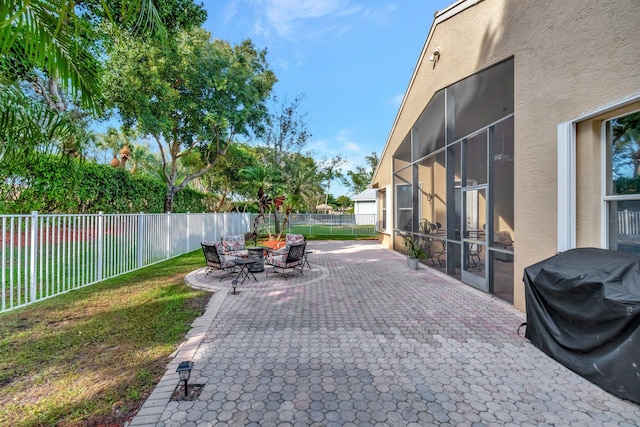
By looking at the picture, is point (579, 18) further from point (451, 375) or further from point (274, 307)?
point (274, 307)

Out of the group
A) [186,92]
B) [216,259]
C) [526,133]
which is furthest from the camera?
[186,92]

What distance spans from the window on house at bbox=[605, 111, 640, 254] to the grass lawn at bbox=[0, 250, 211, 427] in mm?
5619

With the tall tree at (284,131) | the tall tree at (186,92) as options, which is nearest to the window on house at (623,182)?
the tall tree at (186,92)

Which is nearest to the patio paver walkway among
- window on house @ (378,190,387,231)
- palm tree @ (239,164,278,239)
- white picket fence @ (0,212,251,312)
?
white picket fence @ (0,212,251,312)

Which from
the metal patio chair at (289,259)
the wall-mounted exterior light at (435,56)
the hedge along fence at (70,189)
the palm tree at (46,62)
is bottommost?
the metal patio chair at (289,259)

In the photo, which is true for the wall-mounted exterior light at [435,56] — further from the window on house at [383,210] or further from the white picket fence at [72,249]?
the white picket fence at [72,249]

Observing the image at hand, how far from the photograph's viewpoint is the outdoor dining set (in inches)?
299

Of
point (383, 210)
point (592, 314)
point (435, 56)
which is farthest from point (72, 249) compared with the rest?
point (383, 210)

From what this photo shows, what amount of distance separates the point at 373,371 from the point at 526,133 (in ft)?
15.3

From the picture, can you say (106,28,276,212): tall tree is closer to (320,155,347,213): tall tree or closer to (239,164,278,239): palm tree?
(239,164,278,239): palm tree

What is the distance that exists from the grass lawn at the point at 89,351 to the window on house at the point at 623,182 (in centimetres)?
562

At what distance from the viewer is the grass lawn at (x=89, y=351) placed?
8.31ft

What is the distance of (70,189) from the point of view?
18.5 feet

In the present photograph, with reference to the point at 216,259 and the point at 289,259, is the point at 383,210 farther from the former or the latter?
the point at 216,259
